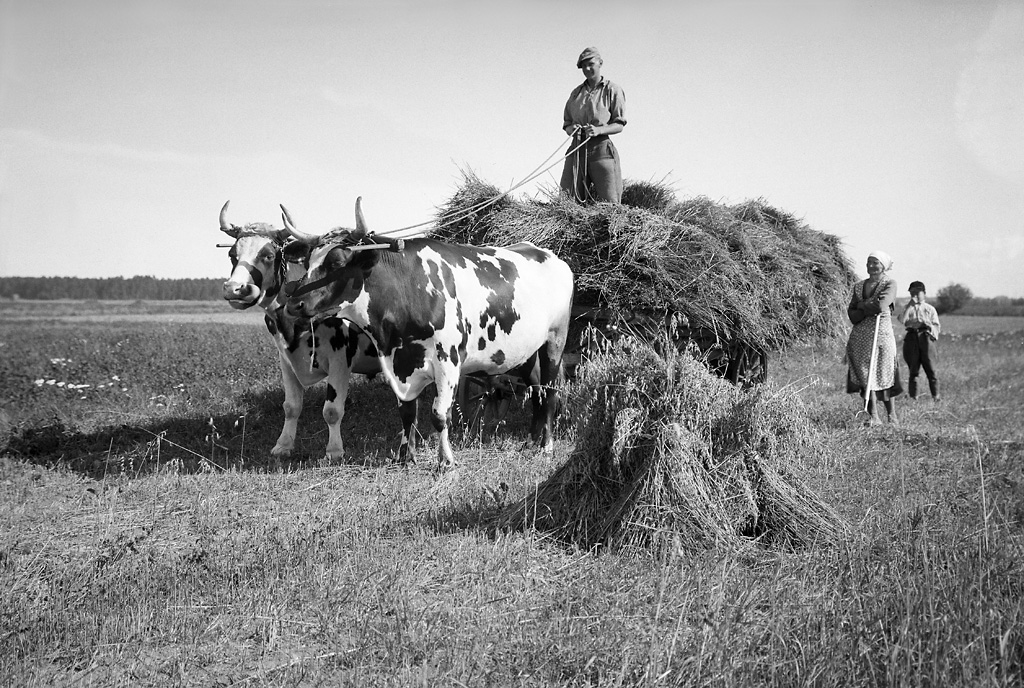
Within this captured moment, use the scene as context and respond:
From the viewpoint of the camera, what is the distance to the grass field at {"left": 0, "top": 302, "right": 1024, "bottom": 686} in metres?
3.01

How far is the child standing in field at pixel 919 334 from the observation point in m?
12.1

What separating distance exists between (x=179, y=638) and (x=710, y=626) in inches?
90.2

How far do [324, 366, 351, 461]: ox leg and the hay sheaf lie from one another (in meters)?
2.04

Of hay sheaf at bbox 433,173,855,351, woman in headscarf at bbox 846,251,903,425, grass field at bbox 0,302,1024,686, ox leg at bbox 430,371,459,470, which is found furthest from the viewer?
woman in headscarf at bbox 846,251,903,425

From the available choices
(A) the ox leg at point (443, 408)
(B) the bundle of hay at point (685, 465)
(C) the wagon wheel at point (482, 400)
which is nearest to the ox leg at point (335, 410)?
(A) the ox leg at point (443, 408)

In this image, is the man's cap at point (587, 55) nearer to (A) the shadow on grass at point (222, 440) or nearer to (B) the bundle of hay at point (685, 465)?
(A) the shadow on grass at point (222, 440)

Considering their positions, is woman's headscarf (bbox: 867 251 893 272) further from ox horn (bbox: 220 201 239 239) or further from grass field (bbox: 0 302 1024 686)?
ox horn (bbox: 220 201 239 239)

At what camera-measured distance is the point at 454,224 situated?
8.85 m

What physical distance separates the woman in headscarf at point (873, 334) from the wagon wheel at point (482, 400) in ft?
14.3

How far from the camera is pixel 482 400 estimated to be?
861cm

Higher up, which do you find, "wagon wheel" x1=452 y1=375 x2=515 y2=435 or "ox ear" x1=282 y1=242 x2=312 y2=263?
"ox ear" x1=282 y1=242 x2=312 y2=263

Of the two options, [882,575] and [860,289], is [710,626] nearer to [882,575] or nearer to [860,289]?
[882,575]

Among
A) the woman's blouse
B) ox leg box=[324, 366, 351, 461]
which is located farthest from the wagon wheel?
the woman's blouse

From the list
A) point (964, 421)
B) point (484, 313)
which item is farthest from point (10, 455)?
point (964, 421)
